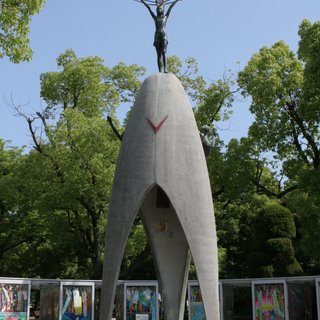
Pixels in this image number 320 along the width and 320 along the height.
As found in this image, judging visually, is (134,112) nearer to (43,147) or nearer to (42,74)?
(43,147)

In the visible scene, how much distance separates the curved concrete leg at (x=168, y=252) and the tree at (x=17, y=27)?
4.19 meters

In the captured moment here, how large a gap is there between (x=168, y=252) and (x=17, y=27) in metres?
5.97

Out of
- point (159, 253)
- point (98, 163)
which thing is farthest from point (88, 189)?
point (159, 253)

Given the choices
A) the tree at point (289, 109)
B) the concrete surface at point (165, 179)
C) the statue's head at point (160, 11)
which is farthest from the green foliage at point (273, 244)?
the statue's head at point (160, 11)

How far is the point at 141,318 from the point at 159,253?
5.02 m

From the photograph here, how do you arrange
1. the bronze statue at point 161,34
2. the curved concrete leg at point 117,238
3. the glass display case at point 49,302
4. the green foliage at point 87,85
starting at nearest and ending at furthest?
the curved concrete leg at point 117,238, the bronze statue at point 161,34, the glass display case at point 49,302, the green foliage at point 87,85

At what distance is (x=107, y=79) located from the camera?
27.3m

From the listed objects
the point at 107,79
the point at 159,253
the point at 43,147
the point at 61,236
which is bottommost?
the point at 159,253

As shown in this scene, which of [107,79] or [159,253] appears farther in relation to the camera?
[107,79]

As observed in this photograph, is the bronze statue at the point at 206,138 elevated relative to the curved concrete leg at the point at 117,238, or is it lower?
elevated

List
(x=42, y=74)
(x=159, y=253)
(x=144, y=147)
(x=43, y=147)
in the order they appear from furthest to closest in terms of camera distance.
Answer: (x=42, y=74)
(x=43, y=147)
(x=159, y=253)
(x=144, y=147)

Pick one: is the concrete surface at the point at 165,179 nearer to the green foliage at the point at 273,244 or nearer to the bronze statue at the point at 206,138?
the bronze statue at the point at 206,138

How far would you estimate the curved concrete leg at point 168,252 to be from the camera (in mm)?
12406

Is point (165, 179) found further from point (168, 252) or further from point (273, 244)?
point (273, 244)
